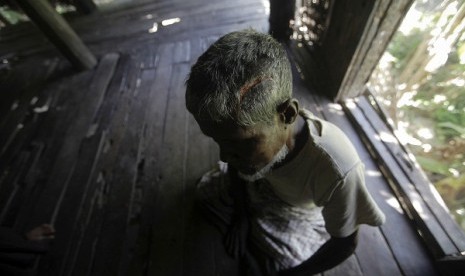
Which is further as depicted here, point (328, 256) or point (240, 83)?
point (328, 256)

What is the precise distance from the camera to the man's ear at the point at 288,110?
3.33 ft

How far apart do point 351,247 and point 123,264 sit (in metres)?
1.55

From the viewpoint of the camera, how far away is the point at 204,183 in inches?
82.2

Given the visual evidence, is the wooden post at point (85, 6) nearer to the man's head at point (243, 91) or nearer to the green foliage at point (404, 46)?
the green foliage at point (404, 46)

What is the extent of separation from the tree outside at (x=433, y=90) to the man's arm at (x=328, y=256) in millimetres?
1291

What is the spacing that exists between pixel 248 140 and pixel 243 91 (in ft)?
0.64

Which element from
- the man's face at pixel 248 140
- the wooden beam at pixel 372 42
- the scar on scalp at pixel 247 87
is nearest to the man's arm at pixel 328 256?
the man's face at pixel 248 140

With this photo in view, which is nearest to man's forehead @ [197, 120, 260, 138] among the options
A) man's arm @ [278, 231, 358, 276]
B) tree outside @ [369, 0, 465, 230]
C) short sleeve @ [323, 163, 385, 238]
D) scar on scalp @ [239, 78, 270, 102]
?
scar on scalp @ [239, 78, 270, 102]

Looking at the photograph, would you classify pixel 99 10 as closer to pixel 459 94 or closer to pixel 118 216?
pixel 118 216

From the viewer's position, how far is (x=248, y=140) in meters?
1.05

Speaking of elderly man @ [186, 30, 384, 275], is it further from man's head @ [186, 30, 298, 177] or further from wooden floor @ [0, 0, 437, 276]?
wooden floor @ [0, 0, 437, 276]

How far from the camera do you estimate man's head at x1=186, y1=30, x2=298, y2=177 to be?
3.11ft

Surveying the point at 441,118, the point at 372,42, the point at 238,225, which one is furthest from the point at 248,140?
the point at 441,118

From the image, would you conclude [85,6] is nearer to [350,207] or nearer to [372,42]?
[372,42]
